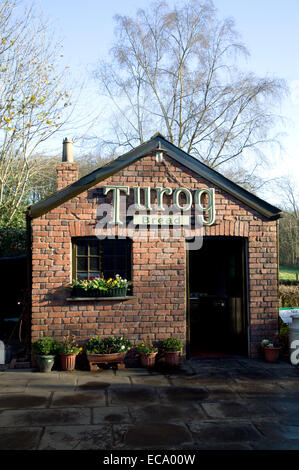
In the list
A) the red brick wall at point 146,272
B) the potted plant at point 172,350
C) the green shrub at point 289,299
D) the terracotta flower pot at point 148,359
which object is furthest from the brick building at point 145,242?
the green shrub at point 289,299

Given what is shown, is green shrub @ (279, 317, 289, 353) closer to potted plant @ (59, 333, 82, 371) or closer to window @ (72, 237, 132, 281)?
window @ (72, 237, 132, 281)

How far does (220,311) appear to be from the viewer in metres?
10.9

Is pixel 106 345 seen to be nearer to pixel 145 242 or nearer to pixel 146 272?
pixel 146 272

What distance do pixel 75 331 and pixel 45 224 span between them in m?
2.15

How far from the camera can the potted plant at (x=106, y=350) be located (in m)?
7.95

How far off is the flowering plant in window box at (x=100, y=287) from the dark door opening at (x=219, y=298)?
1.58 m

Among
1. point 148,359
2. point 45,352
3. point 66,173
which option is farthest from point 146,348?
point 66,173

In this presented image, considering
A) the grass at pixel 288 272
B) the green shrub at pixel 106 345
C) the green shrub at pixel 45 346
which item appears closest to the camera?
the green shrub at pixel 45 346

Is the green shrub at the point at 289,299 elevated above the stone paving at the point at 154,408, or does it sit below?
above

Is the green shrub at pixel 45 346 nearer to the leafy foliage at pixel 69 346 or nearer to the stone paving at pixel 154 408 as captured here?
the leafy foliage at pixel 69 346

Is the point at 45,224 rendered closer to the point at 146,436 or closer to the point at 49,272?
the point at 49,272

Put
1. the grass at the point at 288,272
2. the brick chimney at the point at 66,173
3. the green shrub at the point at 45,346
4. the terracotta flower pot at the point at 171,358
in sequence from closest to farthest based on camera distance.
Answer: the green shrub at the point at 45,346 < the terracotta flower pot at the point at 171,358 < the brick chimney at the point at 66,173 < the grass at the point at 288,272

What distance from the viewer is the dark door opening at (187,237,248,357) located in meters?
9.27

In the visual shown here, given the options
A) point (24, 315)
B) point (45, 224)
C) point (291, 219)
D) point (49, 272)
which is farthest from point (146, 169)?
point (291, 219)
